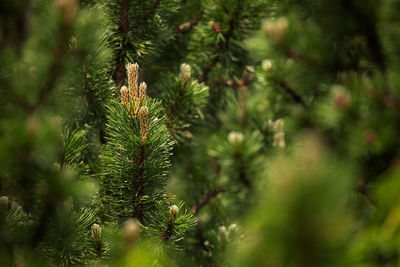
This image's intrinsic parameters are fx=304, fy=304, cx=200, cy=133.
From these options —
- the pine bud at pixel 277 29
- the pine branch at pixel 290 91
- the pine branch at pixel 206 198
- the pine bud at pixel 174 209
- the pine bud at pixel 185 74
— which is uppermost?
the pine bud at pixel 277 29

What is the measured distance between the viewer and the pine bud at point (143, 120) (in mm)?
695

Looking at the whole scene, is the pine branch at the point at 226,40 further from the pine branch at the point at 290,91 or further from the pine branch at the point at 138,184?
the pine branch at the point at 138,184

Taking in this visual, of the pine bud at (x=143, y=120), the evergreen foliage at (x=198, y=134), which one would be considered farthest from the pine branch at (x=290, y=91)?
the pine bud at (x=143, y=120)

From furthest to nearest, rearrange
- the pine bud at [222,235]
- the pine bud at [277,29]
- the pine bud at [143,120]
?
the pine bud at [222,235] < the pine bud at [143,120] < the pine bud at [277,29]

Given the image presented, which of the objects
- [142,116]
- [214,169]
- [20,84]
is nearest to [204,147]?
[214,169]

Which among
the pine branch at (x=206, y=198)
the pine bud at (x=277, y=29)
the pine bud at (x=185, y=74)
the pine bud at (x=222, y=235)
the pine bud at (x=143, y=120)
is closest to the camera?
the pine bud at (x=277, y=29)

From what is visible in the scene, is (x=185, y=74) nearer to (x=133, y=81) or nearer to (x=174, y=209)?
(x=133, y=81)

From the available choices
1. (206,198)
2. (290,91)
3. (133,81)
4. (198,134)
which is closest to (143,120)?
(133,81)

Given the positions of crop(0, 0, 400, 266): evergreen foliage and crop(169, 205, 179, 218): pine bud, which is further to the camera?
crop(169, 205, 179, 218): pine bud

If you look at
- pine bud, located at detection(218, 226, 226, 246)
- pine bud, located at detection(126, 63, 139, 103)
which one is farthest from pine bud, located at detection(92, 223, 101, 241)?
pine bud, located at detection(218, 226, 226, 246)

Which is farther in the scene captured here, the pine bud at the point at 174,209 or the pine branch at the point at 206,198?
the pine branch at the point at 206,198

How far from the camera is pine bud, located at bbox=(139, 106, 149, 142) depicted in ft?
2.28

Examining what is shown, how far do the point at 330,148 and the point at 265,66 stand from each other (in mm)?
227

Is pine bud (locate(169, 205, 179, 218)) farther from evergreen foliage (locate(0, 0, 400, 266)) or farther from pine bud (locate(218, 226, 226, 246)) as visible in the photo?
pine bud (locate(218, 226, 226, 246))
